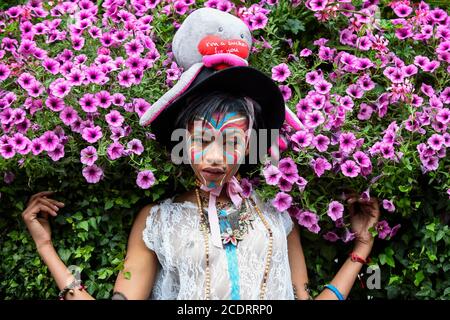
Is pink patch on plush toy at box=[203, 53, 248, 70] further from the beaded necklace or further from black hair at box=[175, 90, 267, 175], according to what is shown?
the beaded necklace

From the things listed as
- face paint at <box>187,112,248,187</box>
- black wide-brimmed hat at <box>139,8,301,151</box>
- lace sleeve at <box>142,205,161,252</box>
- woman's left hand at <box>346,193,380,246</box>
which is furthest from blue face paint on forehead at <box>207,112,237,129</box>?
woman's left hand at <box>346,193,380,246</box>

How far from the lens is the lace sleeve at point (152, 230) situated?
275cm

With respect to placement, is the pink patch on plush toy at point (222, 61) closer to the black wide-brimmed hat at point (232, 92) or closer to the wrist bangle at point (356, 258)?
the black wide-brimmed hat at point (232, 92)

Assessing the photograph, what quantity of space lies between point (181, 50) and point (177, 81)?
0.14m

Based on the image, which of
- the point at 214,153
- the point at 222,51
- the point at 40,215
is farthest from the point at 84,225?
the point at 222,51

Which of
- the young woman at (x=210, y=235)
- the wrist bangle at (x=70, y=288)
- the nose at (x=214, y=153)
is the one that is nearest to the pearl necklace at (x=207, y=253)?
the young woman at (x=210, y=235)

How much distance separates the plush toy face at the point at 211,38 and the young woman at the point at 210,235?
16 cm

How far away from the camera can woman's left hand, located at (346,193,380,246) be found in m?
2.90

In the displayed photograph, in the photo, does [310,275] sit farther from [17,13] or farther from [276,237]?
[17,13]

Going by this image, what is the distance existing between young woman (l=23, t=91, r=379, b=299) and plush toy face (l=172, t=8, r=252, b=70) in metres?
0.16

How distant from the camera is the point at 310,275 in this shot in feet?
9.91

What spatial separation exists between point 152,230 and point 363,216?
791 mm

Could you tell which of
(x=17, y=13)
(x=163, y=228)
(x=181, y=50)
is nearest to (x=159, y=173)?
(x=163, y=228)

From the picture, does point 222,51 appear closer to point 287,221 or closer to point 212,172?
point 212,172
